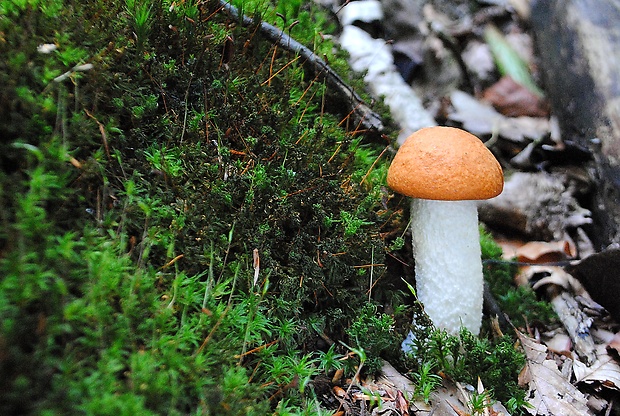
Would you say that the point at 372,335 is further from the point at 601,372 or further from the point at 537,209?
the point at 537,209

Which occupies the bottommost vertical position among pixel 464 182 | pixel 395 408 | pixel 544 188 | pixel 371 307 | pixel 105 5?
pixel 395 408

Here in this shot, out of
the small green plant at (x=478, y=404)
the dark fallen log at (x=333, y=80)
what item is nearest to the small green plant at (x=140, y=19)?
the dark fallen log at (x=333, y=80)

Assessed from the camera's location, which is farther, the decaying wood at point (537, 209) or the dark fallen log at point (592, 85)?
the decaying wood at point (537, 209)

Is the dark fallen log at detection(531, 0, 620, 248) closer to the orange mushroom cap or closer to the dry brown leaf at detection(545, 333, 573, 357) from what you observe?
the dry brown leaf at detection(545, 333, 573, 357)

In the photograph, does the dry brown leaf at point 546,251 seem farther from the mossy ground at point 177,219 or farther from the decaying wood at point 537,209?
the mossy ground at point 177,219

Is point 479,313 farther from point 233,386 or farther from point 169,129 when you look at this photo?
point 169,129

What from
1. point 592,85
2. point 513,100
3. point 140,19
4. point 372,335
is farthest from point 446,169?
point 513,100

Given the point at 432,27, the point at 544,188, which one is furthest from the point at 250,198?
the point at 432,27
